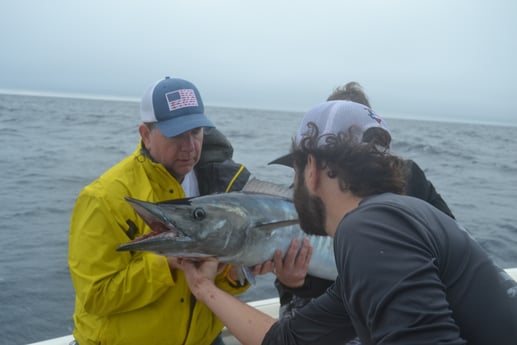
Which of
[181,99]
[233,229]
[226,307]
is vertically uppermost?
[181,99]

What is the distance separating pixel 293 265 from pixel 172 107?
45.2 inches

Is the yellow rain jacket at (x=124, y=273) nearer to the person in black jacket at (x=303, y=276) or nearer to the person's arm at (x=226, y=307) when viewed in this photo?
the person's arm at (x=226, y=307)

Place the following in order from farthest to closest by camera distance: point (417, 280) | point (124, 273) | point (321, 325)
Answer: point (124, 273) → point (321, 325) → point (417, 280)

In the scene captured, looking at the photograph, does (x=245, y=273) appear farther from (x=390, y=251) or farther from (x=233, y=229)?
(x=390, y=251)

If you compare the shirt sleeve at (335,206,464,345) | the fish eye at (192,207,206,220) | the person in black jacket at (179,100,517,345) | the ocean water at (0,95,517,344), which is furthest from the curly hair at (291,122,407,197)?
the ocean water at (0,95,517,344)

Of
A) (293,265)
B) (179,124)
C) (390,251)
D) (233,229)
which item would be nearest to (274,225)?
(233,229)

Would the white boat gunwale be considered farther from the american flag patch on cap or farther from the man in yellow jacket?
the american flag patch on cap

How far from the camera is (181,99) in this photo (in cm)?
287

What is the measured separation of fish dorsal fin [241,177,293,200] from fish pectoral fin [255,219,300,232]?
0.29m

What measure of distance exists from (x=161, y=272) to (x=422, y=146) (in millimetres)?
28300

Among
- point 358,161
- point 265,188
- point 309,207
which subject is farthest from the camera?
point 265,188

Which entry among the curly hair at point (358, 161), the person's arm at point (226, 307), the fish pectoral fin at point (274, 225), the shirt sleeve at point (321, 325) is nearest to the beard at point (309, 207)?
the curly hair at point (358, 161)

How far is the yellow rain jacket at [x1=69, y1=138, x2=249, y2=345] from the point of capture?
252 centimetres

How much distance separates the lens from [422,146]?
2892 centimetres
